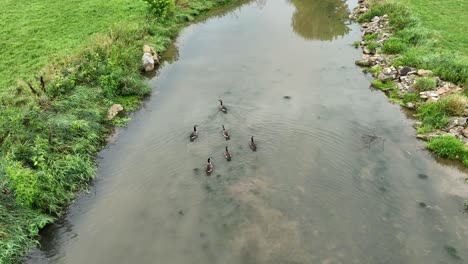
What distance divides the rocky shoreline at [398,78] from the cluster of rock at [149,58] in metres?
12.5

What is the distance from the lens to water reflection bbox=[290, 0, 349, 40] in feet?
86.7

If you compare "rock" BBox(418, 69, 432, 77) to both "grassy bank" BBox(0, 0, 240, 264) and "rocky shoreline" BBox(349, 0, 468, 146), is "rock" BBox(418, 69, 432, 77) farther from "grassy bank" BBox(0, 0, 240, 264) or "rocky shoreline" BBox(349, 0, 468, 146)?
"grassy bank" BBox(0, 0, 240, 264)

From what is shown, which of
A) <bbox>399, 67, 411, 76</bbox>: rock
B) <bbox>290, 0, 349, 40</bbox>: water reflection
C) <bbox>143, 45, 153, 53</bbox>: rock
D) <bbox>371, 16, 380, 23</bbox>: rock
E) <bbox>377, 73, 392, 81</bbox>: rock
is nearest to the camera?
<bbox>399, 67, 411, 76</bbox>: rock

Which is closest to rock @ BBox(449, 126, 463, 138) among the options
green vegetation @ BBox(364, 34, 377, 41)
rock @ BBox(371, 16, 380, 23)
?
green vegetation @ BBox(364, 34, 377, 41)

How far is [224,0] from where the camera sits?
3262 cm

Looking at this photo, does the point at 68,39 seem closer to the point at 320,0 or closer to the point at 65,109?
the point at 65,109

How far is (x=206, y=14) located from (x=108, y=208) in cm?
2152

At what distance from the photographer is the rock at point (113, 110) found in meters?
18.2

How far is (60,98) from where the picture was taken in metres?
17.4

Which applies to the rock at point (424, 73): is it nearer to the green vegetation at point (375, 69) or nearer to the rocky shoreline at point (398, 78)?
the rocky shoreline at point (398, 78)

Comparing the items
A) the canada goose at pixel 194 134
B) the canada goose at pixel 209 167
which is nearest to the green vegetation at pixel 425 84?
the canada goose at pixel 194 134

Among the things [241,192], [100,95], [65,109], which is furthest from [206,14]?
[241,192]

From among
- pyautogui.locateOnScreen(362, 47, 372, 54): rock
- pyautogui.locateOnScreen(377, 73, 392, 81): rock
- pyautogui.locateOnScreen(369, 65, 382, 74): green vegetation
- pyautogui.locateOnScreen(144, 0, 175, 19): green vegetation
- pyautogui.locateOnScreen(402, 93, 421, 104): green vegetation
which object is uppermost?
pyautogui.locateOnScreen(144, 0, 175, 19): green vegetation

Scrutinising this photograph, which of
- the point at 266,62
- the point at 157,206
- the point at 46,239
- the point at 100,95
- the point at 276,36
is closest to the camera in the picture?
the point at 46,239
